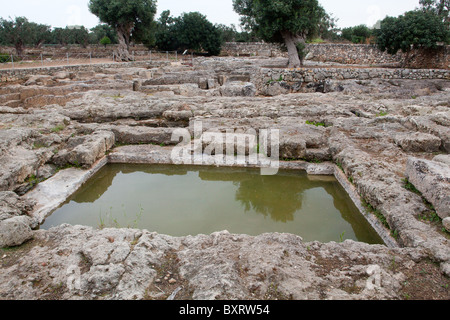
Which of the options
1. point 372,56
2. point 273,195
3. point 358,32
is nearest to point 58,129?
point 273,195

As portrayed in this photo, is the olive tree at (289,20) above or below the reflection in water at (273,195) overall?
above

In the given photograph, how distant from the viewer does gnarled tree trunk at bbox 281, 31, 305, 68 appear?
706 inches

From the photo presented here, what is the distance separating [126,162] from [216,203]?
9.89 feet

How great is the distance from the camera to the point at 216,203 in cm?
590

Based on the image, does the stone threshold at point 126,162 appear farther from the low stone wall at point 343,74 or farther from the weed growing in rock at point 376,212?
the low stone wall at point 343,74

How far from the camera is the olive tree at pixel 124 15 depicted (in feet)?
86.4

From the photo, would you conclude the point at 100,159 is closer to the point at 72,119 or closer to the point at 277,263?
the point at 72,119

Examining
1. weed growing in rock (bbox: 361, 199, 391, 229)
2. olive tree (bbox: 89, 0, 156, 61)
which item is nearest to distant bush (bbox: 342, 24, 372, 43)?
olive tree (bbox: 89, 0, 156, 61)

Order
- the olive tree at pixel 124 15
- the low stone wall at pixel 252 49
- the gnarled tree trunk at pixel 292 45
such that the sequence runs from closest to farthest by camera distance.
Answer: the gnarled tree trunk at pixel 292 45 < the olive tree at pixel 124 15 < the low stone wall at pixel 252 49

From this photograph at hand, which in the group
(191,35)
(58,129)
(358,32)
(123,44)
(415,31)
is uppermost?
(358,32)

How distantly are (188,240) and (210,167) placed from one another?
343cm

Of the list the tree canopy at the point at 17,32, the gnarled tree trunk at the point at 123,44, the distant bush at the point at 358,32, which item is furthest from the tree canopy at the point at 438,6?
the tree canopy at the point at 17,32

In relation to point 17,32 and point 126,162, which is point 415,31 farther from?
point 17,32
